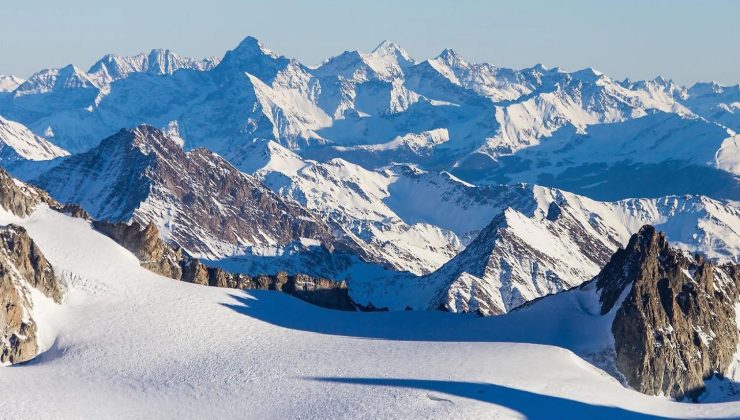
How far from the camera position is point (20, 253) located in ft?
555

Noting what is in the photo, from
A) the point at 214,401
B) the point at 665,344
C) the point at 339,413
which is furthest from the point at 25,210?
the point at 665,344

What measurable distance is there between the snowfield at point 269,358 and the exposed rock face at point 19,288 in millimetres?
2132

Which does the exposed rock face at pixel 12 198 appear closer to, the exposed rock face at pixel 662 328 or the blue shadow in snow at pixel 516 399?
the blue shadow in snow at pixel 516 399

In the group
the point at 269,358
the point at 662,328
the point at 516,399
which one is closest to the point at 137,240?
the point at 269,358

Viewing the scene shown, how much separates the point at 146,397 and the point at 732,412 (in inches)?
2784

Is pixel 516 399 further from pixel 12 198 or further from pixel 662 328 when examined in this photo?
pixel 12 198

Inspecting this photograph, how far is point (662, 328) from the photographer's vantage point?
18525 cm

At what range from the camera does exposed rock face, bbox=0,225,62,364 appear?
157 metres

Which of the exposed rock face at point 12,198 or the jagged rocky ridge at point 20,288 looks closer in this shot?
the jagged rocky ridge at point 20,288

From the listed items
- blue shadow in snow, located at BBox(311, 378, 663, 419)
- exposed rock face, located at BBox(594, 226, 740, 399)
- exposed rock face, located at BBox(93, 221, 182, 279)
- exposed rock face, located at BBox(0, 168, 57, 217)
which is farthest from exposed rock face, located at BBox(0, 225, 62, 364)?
exposed rock face, located at BBox(594, 226, 740, 399)

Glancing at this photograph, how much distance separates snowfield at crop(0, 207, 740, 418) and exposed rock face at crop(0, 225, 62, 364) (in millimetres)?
2132

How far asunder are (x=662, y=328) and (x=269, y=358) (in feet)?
197

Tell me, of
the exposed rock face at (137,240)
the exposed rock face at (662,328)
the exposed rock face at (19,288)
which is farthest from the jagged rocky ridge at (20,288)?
the exposed rock face at (662,328)

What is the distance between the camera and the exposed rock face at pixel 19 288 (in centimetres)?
15738
